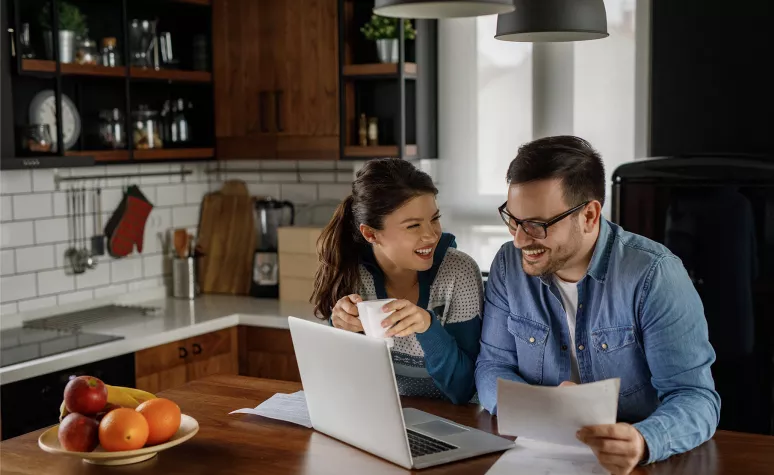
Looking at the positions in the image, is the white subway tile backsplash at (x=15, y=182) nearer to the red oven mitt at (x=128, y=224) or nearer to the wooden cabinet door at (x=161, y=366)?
the red oven mitt at (x=128, y=224)

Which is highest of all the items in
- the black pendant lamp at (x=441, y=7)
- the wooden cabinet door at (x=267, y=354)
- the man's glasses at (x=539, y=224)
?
the black pendant lamp at (x=441, y=7)

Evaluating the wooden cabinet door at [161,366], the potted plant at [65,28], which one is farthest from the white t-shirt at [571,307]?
the potted plant at [65,28]

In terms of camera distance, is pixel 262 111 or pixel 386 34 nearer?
pixel 386 34

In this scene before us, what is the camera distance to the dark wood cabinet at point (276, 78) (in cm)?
424

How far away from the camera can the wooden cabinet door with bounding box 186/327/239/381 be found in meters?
3.90

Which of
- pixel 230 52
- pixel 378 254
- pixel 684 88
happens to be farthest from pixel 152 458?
pixel 230 52

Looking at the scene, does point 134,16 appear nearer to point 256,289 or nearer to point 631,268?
point 256,289

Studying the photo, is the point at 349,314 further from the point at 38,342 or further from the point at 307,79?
the point at 307,79

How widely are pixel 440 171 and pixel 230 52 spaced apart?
1.14 meters

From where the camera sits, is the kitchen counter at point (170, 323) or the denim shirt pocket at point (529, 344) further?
the kitchen counter at point (170, 323)

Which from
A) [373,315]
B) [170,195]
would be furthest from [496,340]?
[170,195]

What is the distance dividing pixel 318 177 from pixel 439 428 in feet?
8.63

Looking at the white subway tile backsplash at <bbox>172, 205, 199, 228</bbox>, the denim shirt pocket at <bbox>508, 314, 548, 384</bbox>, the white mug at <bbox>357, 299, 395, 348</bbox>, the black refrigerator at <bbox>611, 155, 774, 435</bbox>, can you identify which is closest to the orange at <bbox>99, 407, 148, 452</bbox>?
the white mug at <bbox>357, 299, 395, 348</bbox>

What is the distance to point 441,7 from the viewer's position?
190cm
